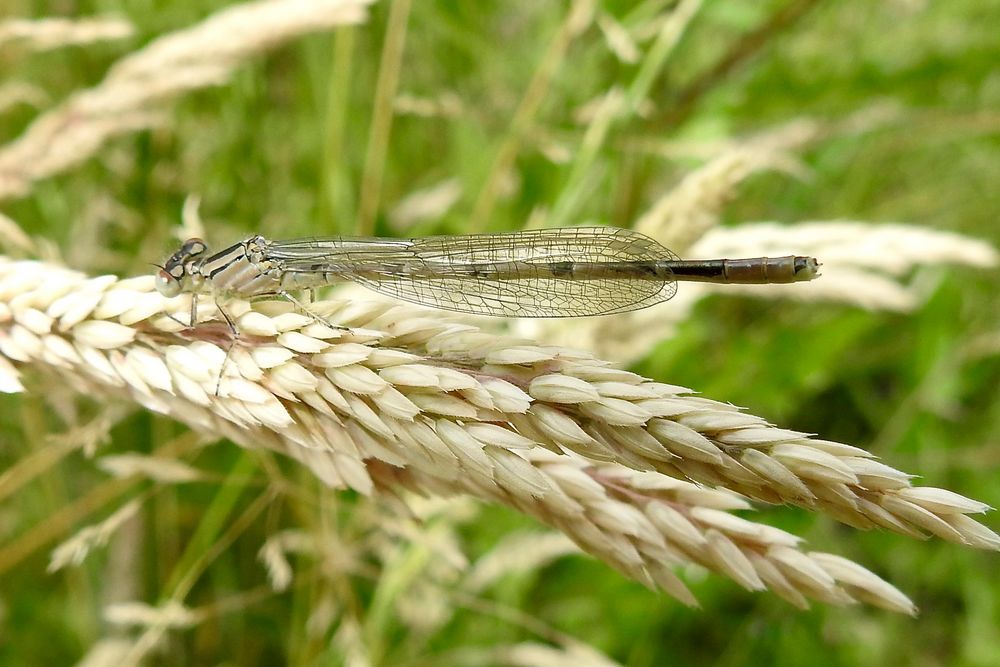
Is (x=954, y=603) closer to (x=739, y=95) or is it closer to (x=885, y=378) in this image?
(x=885, y=378)

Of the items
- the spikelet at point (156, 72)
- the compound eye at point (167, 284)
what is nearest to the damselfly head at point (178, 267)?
the compound eye at point (167, 284)

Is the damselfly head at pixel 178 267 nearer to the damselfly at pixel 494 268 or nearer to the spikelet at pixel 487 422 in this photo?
the damselfly at pixel 494 268

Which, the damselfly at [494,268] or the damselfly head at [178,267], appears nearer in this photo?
the damselfly head at [178,267]

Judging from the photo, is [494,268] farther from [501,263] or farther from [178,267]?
[178,267]

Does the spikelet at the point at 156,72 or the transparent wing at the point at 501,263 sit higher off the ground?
the spikelet at the point at 156,72

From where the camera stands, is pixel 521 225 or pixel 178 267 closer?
pixel 178 267

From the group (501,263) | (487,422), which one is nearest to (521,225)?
(501,263)
